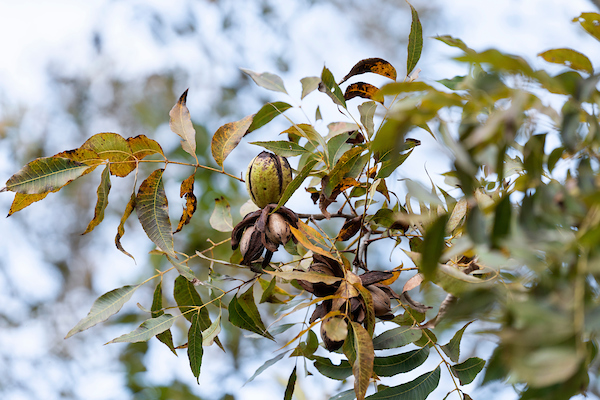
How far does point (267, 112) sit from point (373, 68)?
172 millimetres

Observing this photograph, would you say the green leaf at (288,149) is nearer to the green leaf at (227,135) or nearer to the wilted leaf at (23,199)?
the green leaf at (227,135)

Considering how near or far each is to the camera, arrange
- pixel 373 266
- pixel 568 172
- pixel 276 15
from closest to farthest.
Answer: pixel 568 172 → pixel 373 266 → pixel 276 15

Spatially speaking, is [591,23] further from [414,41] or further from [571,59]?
[414,41]

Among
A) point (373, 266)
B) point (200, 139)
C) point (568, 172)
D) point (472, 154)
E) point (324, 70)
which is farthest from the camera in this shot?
point (200, 139)

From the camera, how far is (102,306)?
23.7 inches

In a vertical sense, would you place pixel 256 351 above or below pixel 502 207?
below

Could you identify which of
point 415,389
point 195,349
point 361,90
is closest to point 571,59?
point 361,90

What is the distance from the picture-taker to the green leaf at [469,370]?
549 mm

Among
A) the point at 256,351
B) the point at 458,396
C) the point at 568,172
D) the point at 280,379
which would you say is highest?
the point at 568,172

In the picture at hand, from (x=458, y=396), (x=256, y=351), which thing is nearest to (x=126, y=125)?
(x=256, y=351)

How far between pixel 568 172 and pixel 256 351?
2.66 m

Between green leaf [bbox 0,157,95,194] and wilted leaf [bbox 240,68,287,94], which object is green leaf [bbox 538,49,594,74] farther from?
green leaf [bbox 0,157,95,194]

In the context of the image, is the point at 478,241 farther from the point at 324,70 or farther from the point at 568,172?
the point at 324,70

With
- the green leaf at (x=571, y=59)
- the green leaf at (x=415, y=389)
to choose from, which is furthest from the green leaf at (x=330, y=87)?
the green leaf at (x=415, y=389)
